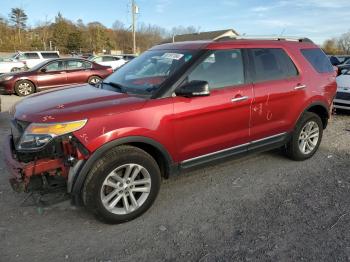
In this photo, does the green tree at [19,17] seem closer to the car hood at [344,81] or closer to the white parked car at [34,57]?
the white parked car at [34,57]

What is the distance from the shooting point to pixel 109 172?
3332 millimetres

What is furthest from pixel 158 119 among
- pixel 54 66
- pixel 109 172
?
pixel 54 66

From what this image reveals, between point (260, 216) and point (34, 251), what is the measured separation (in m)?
2.24

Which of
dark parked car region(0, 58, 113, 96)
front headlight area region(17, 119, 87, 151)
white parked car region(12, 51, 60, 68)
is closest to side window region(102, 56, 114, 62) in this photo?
white parked car region(12, 51, 60, 68)

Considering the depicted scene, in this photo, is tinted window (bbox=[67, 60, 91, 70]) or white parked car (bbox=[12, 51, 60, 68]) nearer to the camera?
tinted window (bbox=[67, 60, 91, 70])

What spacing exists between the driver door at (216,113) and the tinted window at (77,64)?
35.2 feet

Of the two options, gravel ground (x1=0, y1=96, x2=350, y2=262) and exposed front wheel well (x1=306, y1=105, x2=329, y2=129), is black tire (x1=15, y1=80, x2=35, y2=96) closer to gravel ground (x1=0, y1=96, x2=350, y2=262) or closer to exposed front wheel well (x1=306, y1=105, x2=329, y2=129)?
gravel ground (x1=0, y1=96, x2=350, y2=262)

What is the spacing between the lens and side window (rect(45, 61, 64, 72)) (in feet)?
43.3

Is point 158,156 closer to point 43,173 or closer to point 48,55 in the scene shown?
point 43,173

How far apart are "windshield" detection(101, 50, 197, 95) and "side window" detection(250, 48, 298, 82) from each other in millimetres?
957

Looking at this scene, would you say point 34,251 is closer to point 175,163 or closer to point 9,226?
point 9,226

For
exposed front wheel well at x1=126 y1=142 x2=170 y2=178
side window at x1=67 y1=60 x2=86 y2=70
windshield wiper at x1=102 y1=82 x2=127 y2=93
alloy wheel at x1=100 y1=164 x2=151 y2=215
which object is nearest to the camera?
alloy wheel at x1=100 y1=164 x2=151 y2=215

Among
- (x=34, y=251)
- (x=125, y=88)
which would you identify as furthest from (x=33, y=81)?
(x=34, y=251)

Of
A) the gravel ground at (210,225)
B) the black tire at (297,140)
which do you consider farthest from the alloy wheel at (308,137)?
the gravel ground at (210,225)
